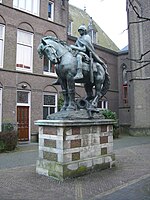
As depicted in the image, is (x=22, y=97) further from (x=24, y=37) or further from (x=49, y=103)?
(x=24, y=37)

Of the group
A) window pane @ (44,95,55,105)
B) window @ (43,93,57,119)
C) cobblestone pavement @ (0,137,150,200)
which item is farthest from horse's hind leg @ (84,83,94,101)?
window pane @ (44,95,55,105)

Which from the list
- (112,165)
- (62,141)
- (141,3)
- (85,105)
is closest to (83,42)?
(85,105)

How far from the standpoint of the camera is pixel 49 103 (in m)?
19.7

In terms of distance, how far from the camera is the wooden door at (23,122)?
1775cm

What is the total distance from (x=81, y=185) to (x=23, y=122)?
1225cm

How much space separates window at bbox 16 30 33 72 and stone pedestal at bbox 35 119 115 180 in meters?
11.4

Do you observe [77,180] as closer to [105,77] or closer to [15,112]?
[105,77]

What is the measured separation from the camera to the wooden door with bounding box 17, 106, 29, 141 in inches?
699

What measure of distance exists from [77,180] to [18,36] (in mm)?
13851

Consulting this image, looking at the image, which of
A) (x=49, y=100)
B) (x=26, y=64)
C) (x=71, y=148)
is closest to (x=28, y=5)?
(x=26, y=64)

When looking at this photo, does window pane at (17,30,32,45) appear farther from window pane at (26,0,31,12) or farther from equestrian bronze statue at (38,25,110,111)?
equestrian bronze statue at (38,25,110,111)

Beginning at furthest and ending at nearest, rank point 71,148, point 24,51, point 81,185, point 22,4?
point 22,4
point 24,51
point 71,148
point 81,185

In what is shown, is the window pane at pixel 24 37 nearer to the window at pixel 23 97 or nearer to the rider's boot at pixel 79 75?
the window at pixel 23 97

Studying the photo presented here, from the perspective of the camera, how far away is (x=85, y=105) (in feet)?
27.7
